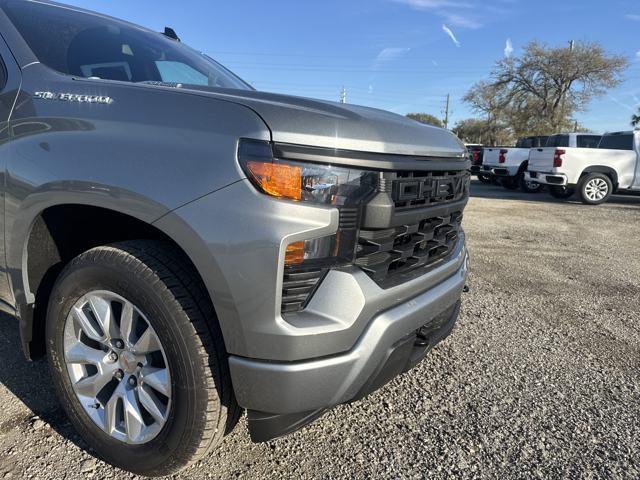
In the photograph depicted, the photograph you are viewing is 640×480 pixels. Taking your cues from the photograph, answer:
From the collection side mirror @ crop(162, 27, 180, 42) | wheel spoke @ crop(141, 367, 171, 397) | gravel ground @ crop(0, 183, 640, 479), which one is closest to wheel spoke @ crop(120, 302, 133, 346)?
wheel spoke @ crop(141, 367, 171, 397)

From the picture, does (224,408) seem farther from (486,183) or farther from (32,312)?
(486,183)

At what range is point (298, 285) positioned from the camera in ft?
5.08

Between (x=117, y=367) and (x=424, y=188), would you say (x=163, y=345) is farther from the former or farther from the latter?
(x=424, y=188)

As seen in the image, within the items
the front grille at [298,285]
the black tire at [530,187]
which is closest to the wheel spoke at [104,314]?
the front grille at [298,285]

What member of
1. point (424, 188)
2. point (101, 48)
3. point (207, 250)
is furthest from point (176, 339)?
point (101, 48)

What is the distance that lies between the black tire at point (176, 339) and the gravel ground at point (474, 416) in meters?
0.25

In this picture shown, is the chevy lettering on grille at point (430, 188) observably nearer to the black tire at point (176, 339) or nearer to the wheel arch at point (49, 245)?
the black tire at point (176, 339)

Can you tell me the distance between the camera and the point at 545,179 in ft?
38.9

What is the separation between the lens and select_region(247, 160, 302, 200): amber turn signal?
1520mm

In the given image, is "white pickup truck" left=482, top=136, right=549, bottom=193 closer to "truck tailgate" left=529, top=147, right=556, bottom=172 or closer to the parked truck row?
"truck tailgate" left=529, top=147, right=556, bottom=172

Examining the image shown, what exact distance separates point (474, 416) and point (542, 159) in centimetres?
1122

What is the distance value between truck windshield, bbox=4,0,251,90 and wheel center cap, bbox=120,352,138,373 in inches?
52.9

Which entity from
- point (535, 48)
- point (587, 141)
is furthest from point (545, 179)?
point (535, 48)

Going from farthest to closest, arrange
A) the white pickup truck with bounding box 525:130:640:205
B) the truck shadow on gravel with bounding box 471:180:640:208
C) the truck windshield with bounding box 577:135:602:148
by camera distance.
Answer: the truck windshield with bounding box 577:135:602:148, the truck shadow on gravel with bounding box 471:180:640:208, the white pickup truck with bounding box 525:130:640:205
